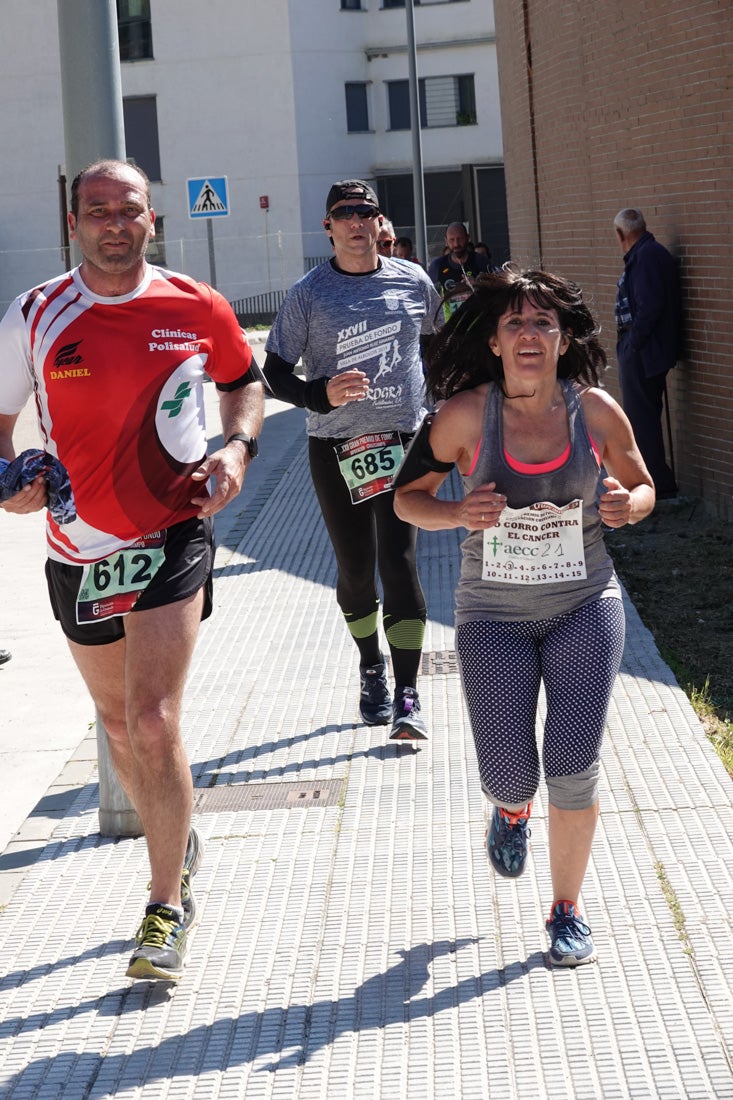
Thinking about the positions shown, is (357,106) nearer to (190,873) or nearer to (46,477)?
(190,873)

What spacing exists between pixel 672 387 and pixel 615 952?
7.89m

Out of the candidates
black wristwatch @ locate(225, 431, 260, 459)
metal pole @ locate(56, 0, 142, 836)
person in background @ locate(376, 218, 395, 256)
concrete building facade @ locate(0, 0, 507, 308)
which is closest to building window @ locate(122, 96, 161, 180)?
concrete building facade @ locate(0, 0, 507, 308)

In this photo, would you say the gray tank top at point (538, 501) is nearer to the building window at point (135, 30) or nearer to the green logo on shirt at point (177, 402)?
the green logo on shirt at point (177, 402)

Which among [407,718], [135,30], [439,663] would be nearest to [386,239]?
[439,663]

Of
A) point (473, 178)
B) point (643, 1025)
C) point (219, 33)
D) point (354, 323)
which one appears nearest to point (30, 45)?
point (219, 33)

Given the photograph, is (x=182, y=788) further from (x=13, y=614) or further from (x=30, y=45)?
(x=30, y=45)

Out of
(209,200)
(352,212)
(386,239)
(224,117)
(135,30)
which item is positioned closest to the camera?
(352,212)

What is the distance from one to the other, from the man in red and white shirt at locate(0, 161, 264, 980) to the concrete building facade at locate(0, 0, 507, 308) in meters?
40.9

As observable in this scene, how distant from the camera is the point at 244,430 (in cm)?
452

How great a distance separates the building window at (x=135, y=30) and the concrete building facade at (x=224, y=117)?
4 centimetres

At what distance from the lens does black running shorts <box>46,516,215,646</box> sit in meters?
4.23

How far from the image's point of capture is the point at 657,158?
11242mm

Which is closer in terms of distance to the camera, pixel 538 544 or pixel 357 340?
pixel 538 544

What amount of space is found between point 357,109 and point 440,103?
2.99 meters
